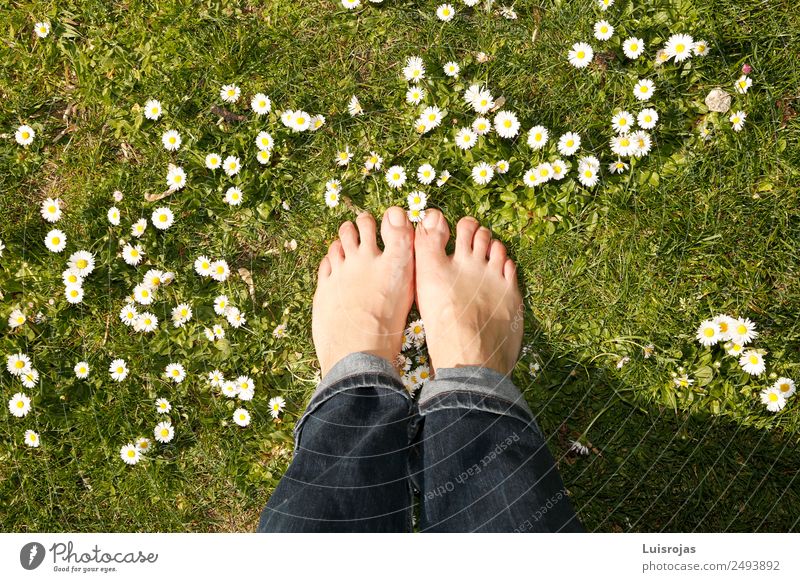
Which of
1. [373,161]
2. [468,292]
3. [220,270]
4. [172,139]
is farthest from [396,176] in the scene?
[172,139]

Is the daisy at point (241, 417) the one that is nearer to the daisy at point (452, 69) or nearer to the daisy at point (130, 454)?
the daisy at point (130, 454)

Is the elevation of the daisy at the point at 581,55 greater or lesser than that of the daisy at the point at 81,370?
greater

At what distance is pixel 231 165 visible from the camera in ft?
6.57

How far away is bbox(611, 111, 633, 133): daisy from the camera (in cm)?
190

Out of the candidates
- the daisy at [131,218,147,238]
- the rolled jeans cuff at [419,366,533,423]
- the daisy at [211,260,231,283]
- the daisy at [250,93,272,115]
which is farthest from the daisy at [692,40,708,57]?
the daisy at [131,218,147,238]

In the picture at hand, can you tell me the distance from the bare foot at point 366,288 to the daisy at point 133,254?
61 cm

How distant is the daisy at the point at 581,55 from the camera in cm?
194

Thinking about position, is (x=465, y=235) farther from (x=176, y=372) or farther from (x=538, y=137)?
(x=176, y=372)

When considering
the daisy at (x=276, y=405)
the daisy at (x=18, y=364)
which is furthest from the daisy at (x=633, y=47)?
the daisy at (x=18, y=364)

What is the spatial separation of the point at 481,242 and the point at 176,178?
1.05 metres

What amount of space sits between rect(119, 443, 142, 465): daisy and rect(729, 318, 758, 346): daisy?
1.94m

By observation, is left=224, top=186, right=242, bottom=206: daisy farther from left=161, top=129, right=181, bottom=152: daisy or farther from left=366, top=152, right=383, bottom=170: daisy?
left=366, top=152, right=383, bottom=170: daisy
